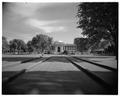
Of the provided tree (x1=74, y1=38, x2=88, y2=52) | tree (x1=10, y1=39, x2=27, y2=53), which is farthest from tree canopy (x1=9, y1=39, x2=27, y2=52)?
tree (x1=74, y1=38, x2=88, y2=52)

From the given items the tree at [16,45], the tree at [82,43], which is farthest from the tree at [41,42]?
the tree at [82,43]

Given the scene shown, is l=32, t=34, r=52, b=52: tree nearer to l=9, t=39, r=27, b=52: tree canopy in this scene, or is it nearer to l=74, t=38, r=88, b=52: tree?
l=9, t=39, r=27, b=52: tree canopy

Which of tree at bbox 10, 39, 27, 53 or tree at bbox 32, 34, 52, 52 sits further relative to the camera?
tree at bbox 10, 39, 27, 53

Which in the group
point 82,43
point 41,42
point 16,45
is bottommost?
point 82,43

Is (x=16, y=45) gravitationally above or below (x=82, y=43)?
above

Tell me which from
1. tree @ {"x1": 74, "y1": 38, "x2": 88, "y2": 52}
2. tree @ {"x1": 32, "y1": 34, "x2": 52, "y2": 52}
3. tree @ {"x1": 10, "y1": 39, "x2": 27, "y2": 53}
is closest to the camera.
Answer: tree @ {"x1": 74, "y1": 38, "x2": 88, "y2": 52}

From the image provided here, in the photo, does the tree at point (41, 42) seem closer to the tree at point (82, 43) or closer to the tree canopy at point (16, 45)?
the tree canopy at point (16, 45)

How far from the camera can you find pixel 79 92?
19.4 ft

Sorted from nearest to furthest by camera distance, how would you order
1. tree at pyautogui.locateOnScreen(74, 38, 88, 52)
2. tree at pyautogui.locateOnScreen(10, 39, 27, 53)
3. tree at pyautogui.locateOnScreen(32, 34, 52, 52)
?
tree at pyautogui.locateOnScreen(74, 38, 88, 52) → tree at pyautogui.locateOnScreen(32, 34, 52, 52) → tree at pyautogui.locateOnScreen(10, 39, 27, 53)

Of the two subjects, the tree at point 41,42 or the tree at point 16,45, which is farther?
the tree at point 16,45

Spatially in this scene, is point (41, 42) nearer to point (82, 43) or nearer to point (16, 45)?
point (16, 45)

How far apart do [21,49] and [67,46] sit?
52095 millimetres

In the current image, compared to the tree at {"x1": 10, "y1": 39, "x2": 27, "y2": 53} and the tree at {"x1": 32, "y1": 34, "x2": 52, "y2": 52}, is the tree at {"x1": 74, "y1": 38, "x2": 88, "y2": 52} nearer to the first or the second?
the tree at {"x1": 32, "y1": 34, "x2": 52, "y2": 52}

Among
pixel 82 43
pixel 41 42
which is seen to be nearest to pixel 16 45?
pixel 41 42
